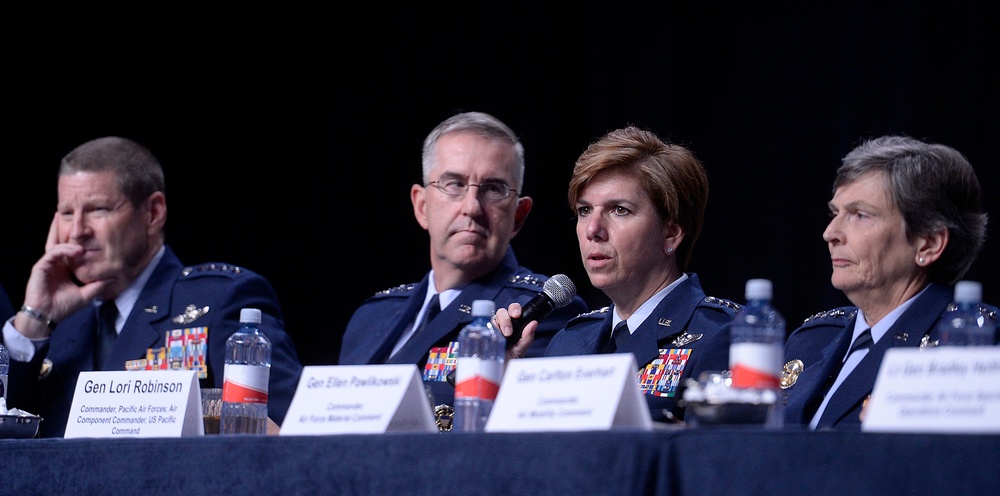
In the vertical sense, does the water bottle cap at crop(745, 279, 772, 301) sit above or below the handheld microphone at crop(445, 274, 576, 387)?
above

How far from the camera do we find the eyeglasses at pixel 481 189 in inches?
131

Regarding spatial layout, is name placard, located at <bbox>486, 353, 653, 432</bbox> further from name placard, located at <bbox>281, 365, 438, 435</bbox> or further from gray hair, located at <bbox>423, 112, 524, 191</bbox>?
gray hair, located at <bbox>423, 112, 524, 191</bbox>

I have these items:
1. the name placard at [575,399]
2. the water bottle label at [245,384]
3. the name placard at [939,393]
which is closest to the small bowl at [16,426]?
the water bottle label at [245,384]

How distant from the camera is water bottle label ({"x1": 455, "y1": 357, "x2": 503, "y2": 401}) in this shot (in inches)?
74.8

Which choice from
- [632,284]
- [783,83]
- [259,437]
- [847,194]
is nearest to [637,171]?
[632,284]

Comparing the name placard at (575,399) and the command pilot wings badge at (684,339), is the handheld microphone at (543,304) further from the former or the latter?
the name placard at (575,399)

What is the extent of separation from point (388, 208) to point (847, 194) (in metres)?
2.20

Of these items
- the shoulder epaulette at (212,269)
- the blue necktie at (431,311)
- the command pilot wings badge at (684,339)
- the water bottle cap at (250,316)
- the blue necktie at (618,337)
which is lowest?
the blue necktie at (431,311)

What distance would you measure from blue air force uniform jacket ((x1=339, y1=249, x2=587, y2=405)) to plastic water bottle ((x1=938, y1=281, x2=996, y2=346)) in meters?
1.10

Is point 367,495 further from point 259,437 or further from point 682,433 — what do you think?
point 682,433

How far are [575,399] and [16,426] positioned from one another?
51.0 inches

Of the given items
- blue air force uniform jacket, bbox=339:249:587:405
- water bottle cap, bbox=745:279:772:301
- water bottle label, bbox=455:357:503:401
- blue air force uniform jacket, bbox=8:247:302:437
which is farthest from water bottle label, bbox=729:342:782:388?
blue air force uniform jacket, bbox=8:247:302:437

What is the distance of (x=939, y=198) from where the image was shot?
2.49 meters

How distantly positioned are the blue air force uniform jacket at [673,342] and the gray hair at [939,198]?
451 millimetres
